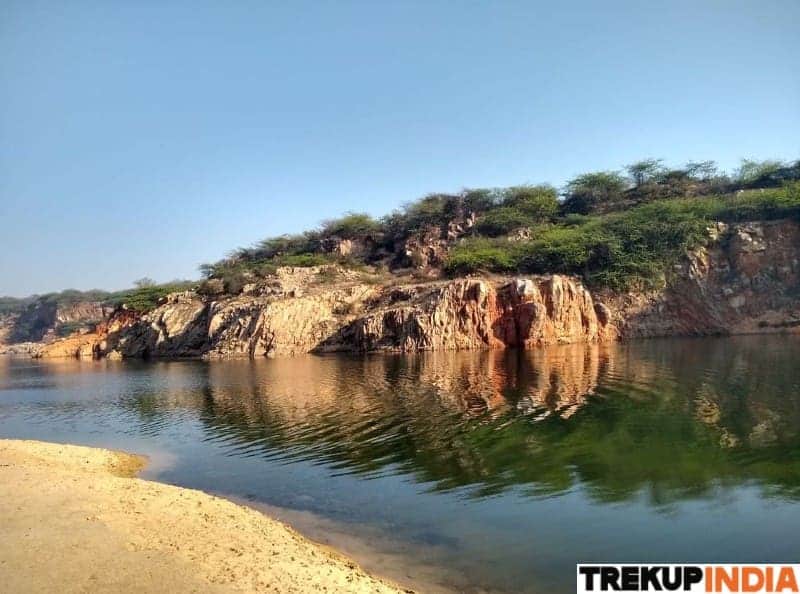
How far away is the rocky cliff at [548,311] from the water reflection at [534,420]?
1386 cm

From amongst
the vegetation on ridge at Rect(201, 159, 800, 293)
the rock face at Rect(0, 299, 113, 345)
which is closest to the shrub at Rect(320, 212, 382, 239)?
the vegetation on ridge at Rect(201, 159, 800, 293)

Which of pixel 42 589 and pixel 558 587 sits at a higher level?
pixel 42 589

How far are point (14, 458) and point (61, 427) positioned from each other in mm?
8998

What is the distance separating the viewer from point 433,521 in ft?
37.0

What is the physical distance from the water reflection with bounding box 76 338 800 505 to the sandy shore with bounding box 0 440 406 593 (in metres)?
4.42

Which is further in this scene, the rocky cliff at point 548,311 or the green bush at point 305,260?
the green bush at point 305,260

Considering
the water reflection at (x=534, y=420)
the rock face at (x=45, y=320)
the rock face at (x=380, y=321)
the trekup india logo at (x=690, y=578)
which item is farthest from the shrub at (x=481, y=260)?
the rock face at (x=45, y=320)

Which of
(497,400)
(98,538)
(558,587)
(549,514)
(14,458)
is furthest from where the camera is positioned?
(497,400)

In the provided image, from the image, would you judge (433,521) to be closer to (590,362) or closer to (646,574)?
(646,574)

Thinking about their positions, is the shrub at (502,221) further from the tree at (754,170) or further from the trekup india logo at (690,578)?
the trekup india logo at (690,578)

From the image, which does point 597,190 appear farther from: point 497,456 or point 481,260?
point 497,456

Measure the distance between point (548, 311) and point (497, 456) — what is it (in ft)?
120

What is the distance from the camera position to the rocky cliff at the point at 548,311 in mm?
50500

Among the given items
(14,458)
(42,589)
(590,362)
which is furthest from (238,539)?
(590,362)
